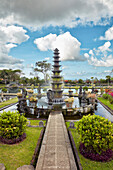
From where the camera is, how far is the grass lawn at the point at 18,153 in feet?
21.5

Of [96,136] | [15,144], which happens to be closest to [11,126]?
[15,144]

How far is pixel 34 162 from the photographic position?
6.58 m

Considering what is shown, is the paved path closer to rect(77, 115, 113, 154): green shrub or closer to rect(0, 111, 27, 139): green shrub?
rect(77, 115, 113, 154): green shrub

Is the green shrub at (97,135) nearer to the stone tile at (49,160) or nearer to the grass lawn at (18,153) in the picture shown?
the stone tile at (49,160)

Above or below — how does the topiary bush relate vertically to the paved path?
above

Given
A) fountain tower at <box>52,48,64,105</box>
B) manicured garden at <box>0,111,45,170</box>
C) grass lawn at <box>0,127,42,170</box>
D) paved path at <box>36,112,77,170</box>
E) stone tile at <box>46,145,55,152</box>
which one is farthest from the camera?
fountain tower at <box>52,48,64,105</box>

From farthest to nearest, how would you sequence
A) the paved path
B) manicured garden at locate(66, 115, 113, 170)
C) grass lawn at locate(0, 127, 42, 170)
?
1. grass lawn at locate(0, 127, 42, 170)
2. manicured garden at locate(66, 115, 113, 170)
3. the paved path

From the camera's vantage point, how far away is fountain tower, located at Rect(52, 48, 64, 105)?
77.5ft

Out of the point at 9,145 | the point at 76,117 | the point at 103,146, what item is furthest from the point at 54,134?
the point at 76,117

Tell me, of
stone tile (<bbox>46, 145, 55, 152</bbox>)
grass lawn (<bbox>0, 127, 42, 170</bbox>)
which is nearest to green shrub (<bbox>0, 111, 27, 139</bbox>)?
grass lawn (<bbox>0, 127, 42, 170</bbox>)

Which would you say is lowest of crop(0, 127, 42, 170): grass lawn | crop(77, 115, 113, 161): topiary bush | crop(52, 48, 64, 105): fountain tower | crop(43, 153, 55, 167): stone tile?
crop(0, 127, 42, 170): grass lawn

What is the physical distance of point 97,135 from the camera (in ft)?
21.8

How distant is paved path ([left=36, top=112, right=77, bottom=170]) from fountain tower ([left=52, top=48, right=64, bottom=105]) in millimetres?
13709

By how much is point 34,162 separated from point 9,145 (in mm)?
2788
